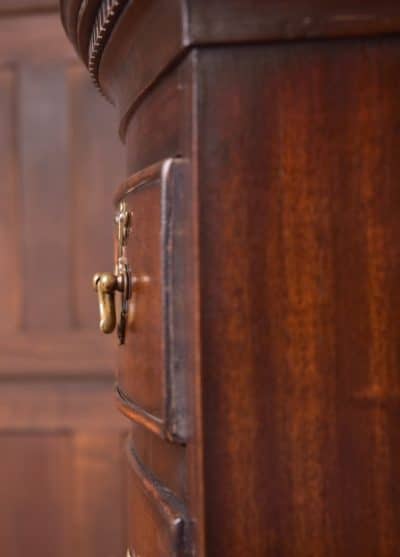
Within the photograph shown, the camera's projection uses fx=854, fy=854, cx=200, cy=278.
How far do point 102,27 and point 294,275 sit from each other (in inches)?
12.0

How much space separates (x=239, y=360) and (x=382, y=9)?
0.24 metres

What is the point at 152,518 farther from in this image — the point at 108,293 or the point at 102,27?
the point at 102,27

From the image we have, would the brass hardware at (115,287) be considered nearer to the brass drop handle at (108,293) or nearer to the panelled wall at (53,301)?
the brass drop handle at (108,293)

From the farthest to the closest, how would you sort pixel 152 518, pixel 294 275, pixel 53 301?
pixel 53 301
pixel 152 518
pixel 294 275

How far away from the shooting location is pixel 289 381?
0.54m

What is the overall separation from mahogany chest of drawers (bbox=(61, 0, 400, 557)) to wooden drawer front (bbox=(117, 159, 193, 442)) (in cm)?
2

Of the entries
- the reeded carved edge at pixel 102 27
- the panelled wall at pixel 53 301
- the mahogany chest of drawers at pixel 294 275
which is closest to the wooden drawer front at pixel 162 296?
the mahogany chest of drawers at pixel 294 275

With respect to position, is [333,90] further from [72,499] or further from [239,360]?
[72,499]

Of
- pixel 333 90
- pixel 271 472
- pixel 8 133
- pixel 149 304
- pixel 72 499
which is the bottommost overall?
pixel 72 499

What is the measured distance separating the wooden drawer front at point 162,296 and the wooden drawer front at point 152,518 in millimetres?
56

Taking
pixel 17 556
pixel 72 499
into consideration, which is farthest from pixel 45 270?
pixel 17 556

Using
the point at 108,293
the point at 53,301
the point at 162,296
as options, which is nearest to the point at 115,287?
the point at 108,293

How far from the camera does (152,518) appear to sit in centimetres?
68

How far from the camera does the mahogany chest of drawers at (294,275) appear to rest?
1.75 ft
